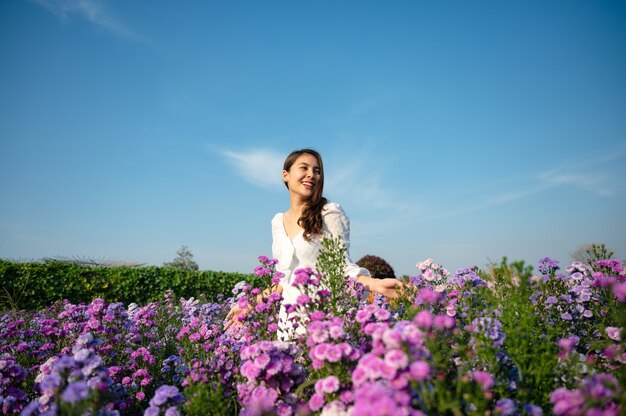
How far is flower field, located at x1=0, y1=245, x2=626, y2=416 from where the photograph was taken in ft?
4.59

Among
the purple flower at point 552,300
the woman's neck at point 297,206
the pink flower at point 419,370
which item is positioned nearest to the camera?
the pink flower at point 419,370

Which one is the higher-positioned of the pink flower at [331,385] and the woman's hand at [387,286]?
the woman's hand at [387,286]

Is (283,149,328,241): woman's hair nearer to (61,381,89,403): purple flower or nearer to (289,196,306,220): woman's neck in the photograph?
(289,196,306,220): woman's neck

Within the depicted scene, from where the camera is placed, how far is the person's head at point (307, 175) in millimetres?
4062

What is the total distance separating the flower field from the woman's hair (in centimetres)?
83

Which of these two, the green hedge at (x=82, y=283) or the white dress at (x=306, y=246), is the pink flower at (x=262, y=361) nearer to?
the white dress at (x=306, y=246)

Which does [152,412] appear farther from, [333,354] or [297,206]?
[297,206]

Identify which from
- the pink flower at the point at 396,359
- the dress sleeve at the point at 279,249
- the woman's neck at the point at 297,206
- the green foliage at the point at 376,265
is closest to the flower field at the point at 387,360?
the pink flower at the point at 396,359

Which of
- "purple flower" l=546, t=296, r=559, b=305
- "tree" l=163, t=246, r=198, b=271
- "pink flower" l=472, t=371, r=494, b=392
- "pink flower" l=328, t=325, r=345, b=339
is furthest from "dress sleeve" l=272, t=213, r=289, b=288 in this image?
"tree" l=163, t=246, r=198, b=271

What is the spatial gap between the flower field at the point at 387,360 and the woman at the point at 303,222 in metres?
0.76

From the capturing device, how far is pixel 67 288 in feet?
36.2

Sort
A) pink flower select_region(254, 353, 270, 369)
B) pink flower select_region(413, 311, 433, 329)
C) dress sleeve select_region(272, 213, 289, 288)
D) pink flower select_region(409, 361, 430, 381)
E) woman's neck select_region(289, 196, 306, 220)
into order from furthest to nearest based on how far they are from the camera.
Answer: woman's neck select_region(289, 196, 306, 220)
dress sleeve select_region(272, 213, 289, 288)
pink flower select_region(254, 353, 270, 369)
pink flower select_region(413, 311, 433, 329)
pink flower select_region(409, 361, 430, 381)

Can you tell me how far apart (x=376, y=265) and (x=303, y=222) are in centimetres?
1071

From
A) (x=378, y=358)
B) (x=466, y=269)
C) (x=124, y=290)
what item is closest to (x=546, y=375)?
(x=378, y=358)
